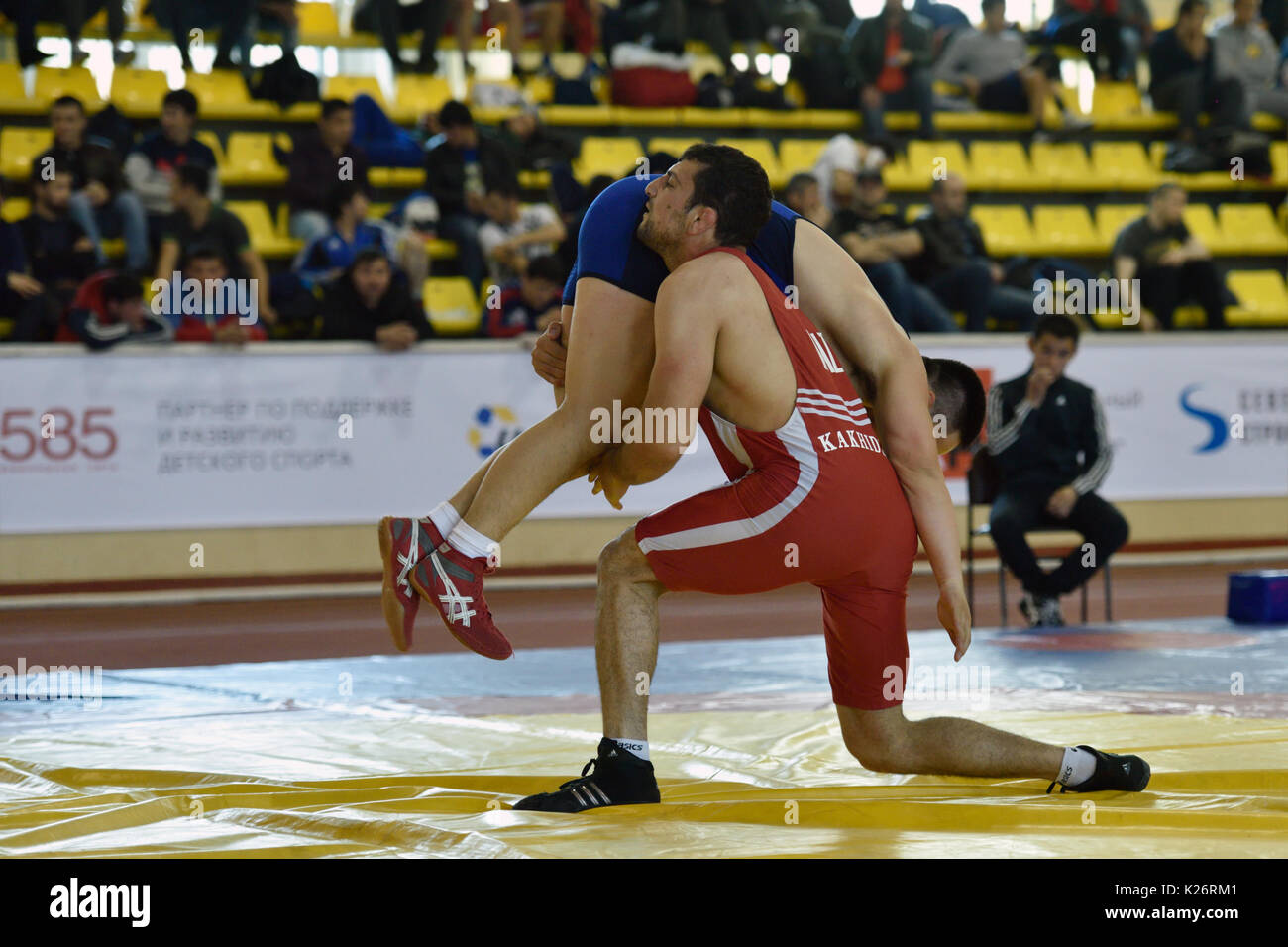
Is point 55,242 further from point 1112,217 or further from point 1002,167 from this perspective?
point 1112,217

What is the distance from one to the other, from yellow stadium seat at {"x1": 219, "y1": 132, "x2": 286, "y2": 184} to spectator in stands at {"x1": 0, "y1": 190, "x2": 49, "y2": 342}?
153 centimetres

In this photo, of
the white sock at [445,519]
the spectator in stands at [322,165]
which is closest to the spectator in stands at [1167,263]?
the spectator in stands at [322,165]

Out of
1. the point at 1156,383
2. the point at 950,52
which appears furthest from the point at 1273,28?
the point at 1156,383

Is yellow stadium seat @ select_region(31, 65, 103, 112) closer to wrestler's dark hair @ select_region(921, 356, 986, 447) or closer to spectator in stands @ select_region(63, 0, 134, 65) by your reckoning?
spectator in stands @ select_region(63, 0, 134, 65)

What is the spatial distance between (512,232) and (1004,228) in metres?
3.54

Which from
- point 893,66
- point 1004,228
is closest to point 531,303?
point 1004,228

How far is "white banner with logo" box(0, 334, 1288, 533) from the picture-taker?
6.70 meters

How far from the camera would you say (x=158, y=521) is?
22.6ft

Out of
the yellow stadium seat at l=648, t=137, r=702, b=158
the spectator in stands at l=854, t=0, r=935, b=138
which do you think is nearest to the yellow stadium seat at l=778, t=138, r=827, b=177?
the spectator in stands at l=854, t=0, r=935, b=138

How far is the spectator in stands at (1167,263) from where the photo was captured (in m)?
8.80

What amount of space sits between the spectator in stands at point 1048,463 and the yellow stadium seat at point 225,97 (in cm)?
513

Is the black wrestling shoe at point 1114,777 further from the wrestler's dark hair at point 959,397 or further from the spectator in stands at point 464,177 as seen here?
the spectator in stands at point 464,177

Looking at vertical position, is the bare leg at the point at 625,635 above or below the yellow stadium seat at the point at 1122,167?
below

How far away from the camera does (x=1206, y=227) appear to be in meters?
9.91
